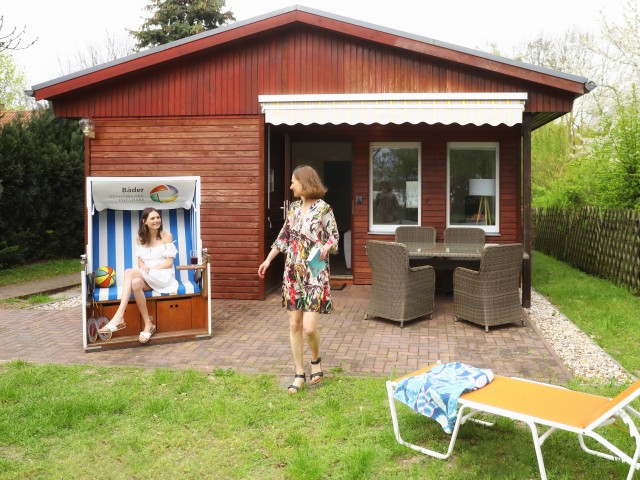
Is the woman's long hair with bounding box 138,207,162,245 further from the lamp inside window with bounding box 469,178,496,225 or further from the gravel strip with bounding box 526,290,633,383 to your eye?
the lamp inside window with bounding box 469,178,496,225

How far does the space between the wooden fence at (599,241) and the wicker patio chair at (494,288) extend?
11.7 ft

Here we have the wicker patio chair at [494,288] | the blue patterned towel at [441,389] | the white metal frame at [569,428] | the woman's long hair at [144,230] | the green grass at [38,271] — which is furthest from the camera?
the green grass at [38,271]

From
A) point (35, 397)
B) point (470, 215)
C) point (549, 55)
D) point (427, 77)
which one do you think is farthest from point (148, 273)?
point (549, 55)

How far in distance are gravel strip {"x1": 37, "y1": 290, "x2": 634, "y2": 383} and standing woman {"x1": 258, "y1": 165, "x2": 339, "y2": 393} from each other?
2287 millimetres

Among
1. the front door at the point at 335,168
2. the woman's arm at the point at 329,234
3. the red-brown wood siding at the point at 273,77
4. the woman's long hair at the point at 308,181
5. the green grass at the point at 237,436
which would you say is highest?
the red-brown wood siding at the point at 273,77

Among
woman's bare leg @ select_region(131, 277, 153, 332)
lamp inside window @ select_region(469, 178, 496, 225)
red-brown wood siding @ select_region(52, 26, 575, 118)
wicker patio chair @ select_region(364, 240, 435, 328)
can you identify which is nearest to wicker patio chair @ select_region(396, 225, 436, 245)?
lamp inside window @ select_region(469, 178, 496, 225)

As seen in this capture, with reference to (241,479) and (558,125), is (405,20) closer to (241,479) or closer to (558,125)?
(558,125)

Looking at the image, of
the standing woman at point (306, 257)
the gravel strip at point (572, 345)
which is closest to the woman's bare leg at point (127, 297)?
the standing woman at point (306, 257)

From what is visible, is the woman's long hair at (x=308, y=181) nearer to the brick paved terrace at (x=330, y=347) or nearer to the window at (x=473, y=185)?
the brick paved terrace at (x=330, y=347)

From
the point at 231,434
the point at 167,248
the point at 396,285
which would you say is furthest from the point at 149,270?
the point at 231,434

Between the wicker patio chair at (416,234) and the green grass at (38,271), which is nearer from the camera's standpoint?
the wicker patio chair at (416,234)

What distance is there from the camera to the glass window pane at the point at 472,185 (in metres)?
9.78

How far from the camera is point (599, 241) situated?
11172 millimetres

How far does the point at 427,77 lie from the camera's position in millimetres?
8648
